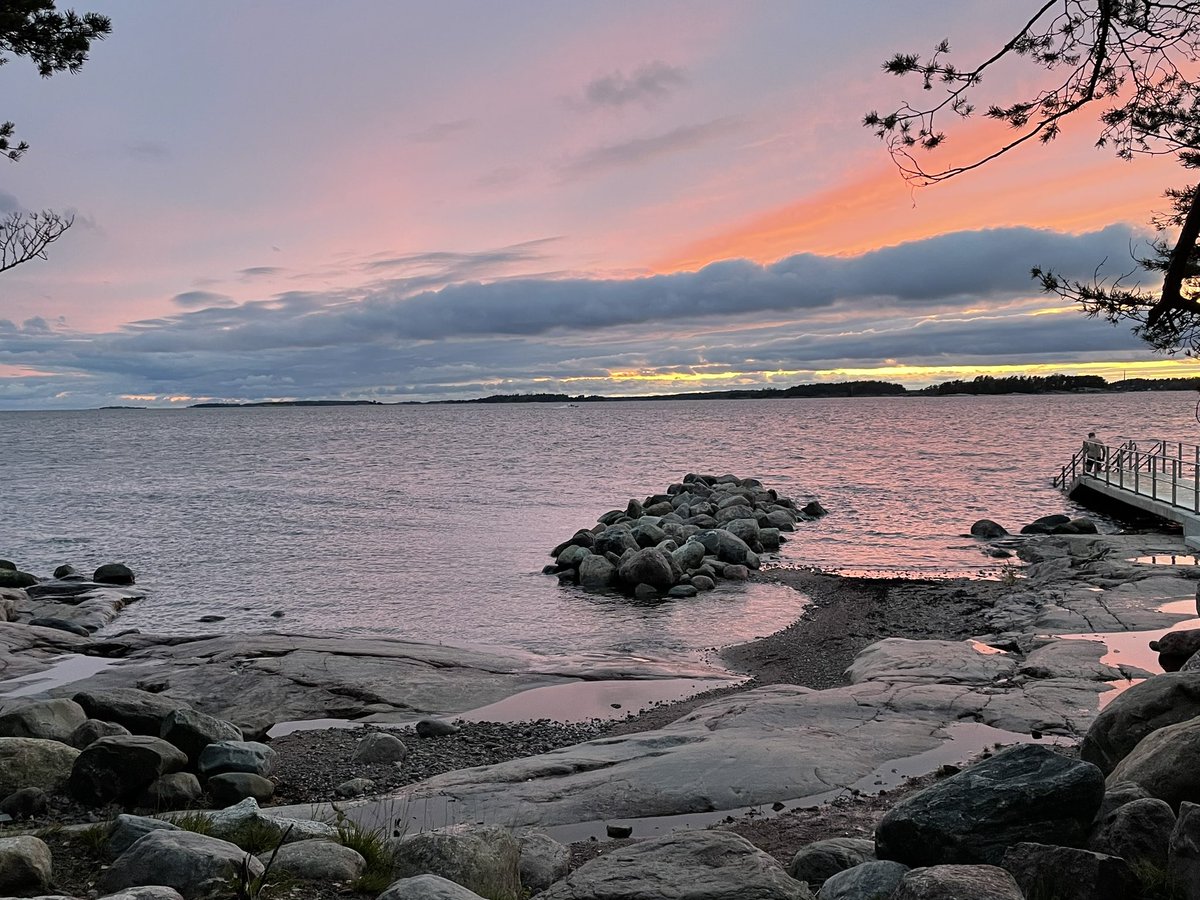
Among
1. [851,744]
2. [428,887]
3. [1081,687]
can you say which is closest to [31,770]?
[428,887]

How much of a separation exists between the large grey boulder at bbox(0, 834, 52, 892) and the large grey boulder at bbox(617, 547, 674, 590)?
16.0 meters

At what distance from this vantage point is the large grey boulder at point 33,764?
7871 mm

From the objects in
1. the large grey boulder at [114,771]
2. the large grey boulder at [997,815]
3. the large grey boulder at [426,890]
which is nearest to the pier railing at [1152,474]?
the large grey boulder at [997,815]

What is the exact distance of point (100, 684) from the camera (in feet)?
42.4

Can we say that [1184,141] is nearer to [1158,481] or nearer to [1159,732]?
[1159,732]

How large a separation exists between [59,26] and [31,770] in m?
6.56

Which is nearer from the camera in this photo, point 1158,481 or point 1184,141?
point 1184,141

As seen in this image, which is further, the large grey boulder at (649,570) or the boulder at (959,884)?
the large grey boulder at (649,570)

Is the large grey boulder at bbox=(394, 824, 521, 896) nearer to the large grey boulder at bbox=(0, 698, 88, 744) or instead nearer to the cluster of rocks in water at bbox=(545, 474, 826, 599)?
the large grey boulder at bbox=(0, 698, 88, 744)

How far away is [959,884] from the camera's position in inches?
174

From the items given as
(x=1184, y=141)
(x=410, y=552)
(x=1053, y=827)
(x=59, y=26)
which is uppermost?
(x=59, y=26)

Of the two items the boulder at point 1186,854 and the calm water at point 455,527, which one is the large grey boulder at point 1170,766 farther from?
the calm water at point 455,527

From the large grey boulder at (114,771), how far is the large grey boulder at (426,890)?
441 centimetres

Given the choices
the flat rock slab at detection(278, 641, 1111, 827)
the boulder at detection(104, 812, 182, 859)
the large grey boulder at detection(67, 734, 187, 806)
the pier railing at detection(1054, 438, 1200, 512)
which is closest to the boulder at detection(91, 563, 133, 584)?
the large grey boulder at detection(67, 734, 187, 806)
